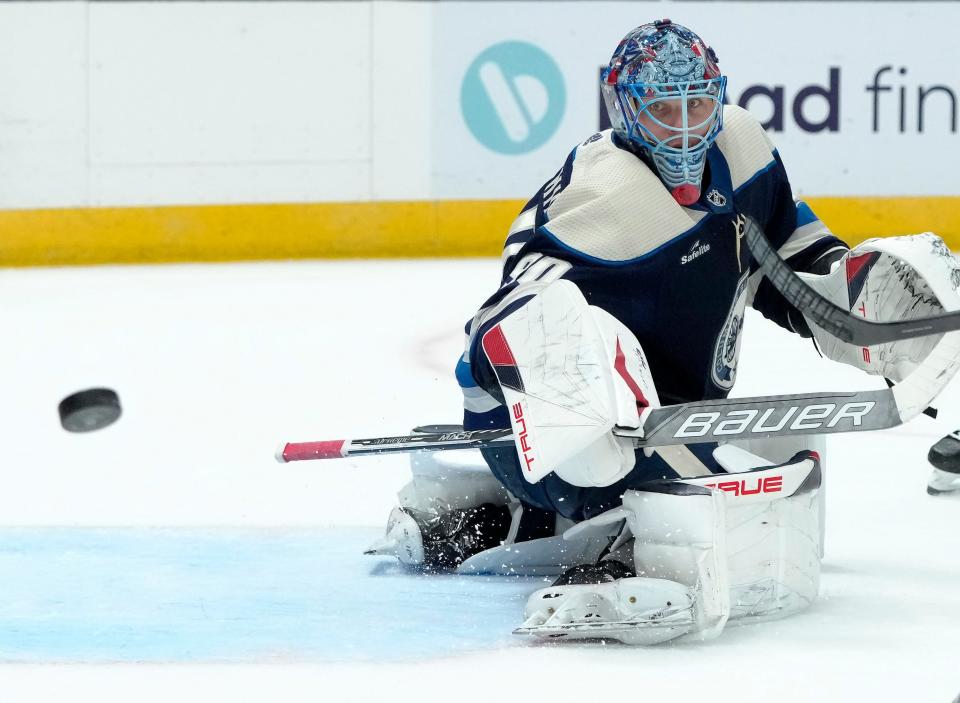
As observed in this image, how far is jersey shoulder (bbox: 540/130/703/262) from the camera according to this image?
237 cm

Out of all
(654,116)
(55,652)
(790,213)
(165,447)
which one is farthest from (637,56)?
(165,447)

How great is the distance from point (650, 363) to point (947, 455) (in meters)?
1.02

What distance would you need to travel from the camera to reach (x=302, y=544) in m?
2.90

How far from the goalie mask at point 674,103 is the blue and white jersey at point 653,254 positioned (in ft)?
0.13

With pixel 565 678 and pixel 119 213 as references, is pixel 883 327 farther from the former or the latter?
pixel 119 213

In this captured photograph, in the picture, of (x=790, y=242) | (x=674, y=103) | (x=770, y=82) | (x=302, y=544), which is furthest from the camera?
(x=770, y=82)

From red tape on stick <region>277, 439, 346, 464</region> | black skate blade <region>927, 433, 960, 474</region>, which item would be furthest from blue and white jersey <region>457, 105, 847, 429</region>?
black skate blade <region>927, 433, 960, 474</region>

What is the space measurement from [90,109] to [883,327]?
4935 millimetres

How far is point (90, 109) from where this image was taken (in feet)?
21.8

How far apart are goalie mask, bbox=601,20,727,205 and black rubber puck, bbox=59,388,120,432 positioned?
4.08ft

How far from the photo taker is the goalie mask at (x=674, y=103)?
2.36m

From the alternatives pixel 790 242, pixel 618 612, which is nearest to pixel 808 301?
pixel 790 242

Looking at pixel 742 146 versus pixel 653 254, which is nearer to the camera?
pixel 653 254

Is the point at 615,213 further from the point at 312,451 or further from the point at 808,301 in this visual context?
the point at 312,451
